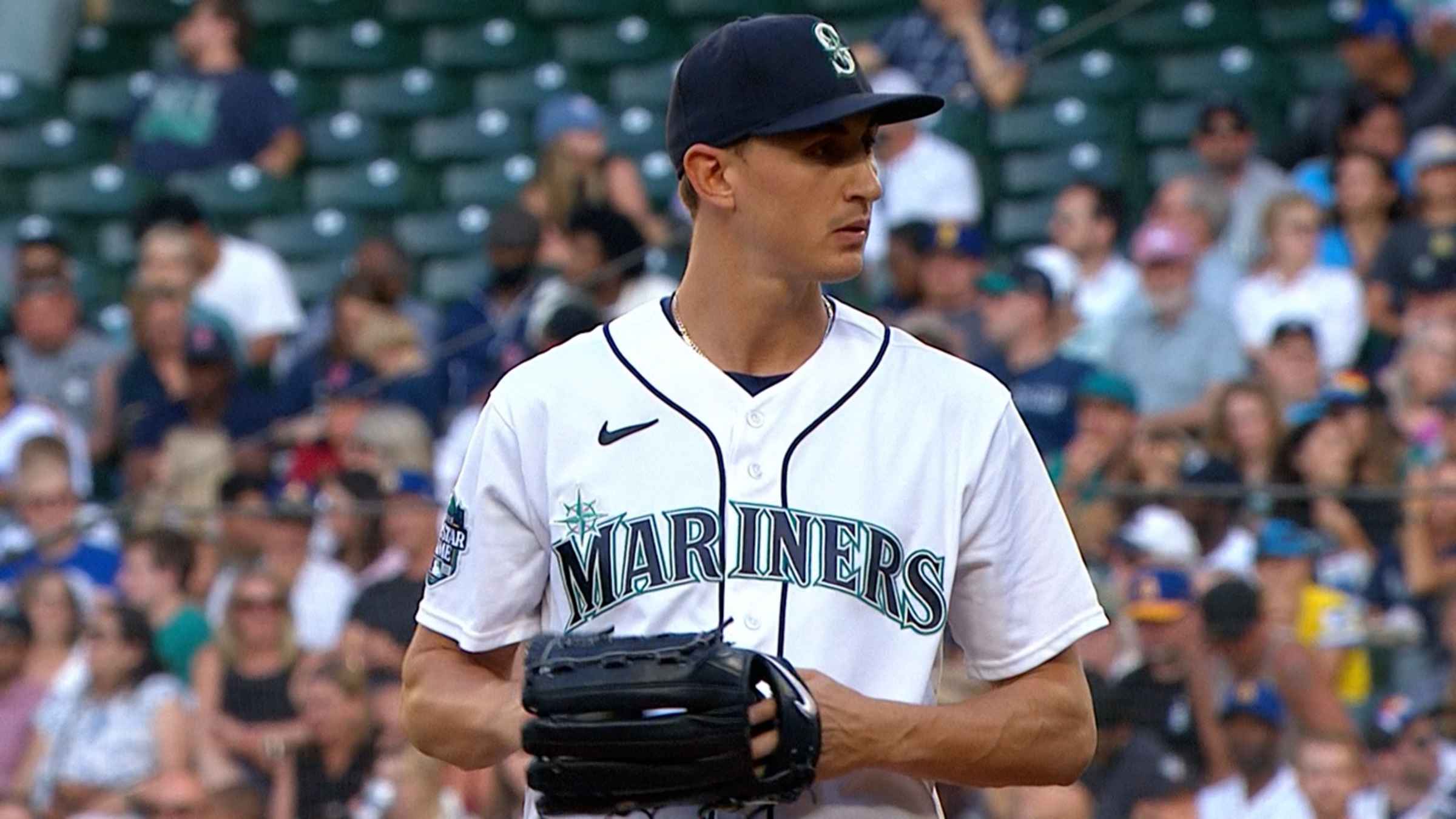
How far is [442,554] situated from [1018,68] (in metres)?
6.27

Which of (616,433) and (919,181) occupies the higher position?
(616,433)

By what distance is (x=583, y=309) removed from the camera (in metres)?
6.26

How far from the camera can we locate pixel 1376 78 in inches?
309

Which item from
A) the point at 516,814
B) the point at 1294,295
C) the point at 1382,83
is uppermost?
the point at 1382,83

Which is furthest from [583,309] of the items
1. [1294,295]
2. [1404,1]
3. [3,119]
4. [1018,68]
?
[3,119]

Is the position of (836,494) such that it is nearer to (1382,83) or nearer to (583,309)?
(583,309)

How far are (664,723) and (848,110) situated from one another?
0.63 metres

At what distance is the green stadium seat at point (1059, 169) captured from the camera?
28.1 ft

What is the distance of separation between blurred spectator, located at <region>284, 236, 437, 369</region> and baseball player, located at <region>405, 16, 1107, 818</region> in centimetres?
544

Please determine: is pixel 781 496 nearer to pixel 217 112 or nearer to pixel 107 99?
pixel 217 112

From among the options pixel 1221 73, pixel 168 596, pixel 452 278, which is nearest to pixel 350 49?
pixel 452 278

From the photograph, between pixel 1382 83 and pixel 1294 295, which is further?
pixel 1382 83

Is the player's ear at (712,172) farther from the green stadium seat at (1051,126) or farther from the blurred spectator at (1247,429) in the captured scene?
the green stadium seat at (1051,126)

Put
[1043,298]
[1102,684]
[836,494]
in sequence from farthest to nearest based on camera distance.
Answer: [1043,298] → [1102,684] → [836,494]
